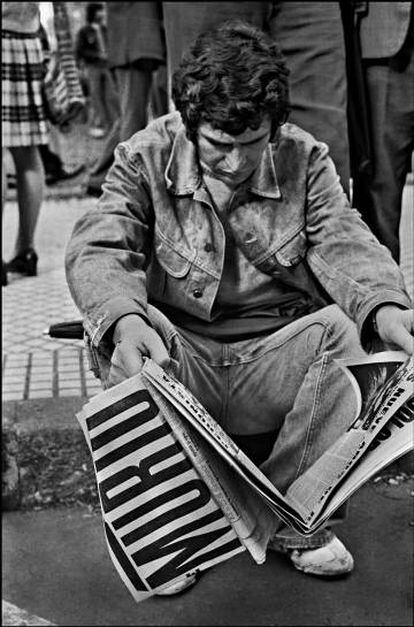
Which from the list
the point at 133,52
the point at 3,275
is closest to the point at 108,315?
the point at 133,52

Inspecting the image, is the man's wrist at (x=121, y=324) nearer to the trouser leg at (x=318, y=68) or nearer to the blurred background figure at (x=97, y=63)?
the trouser leg at (x=318, y=68)

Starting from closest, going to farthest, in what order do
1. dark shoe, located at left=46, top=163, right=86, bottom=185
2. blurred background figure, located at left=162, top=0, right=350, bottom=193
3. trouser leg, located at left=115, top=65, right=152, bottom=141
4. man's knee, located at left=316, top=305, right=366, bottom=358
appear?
man's knee, located at left=316, top=305, right=366, bottom=358
blurred background figure, located at left=162, top=0, right=350, bottom=193
trouser leg, located at left=115, top=65, right=152, bottom=141
dark shoe, located at left=46, top=163, right=86, bottom=185

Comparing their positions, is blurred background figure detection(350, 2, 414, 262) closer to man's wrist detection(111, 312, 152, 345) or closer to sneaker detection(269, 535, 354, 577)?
sneaker detection(269, 535, 354, 577)

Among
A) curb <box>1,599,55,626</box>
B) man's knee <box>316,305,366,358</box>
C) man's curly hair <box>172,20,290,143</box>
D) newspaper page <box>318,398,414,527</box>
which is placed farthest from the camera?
curb <box>1,599,55,626</box>

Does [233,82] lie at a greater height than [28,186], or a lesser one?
greater

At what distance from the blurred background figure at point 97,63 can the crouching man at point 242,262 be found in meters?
9.16

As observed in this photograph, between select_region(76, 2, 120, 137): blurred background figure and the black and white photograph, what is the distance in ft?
27.8

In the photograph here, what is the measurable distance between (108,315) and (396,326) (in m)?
0.55

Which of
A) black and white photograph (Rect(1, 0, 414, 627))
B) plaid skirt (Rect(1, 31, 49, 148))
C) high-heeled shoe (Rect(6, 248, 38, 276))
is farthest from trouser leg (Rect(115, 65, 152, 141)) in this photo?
black and white photograph (Rect(1, 0, 414, 627))

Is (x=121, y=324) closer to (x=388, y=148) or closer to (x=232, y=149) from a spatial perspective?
(x=232, y=149)

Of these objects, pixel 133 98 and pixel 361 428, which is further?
pixel 133 98

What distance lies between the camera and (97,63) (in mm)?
11594

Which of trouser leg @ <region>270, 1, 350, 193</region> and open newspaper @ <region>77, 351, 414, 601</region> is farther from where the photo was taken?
trouser leg @ <region>270, 1, 350, 193</region>

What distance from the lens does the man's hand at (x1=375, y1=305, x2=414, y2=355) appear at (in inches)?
72.2
